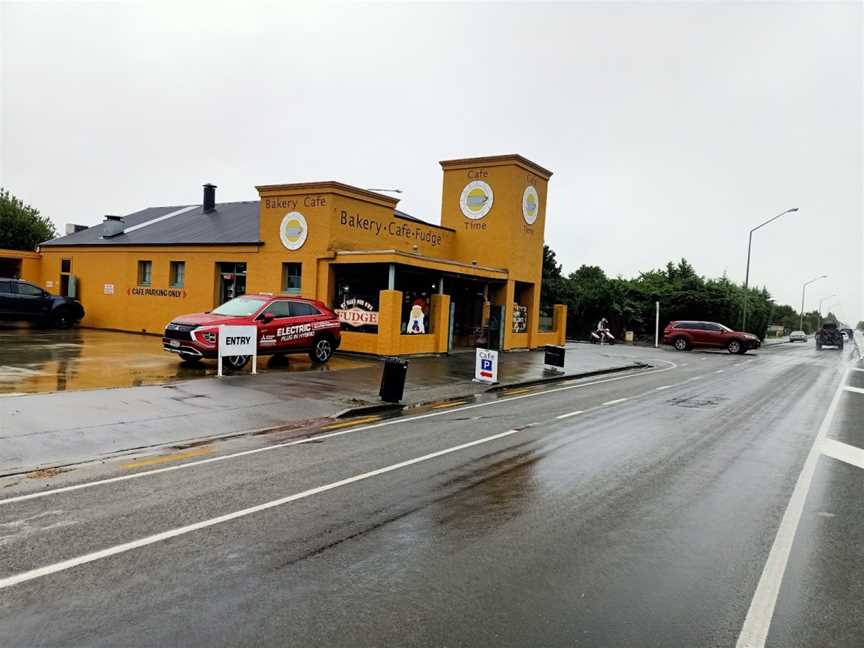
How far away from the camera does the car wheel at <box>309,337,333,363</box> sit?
17.7m

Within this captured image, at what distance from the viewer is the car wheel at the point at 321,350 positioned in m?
17.7

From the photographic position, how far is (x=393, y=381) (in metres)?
12.5

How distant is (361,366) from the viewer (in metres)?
17.9

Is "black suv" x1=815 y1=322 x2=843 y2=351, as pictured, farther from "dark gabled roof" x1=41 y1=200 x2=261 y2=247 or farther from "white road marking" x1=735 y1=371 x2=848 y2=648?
"white road marking" x1=735 y1=371 x2=848 y2=648

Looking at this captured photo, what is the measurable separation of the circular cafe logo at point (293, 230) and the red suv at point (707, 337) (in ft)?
78.6

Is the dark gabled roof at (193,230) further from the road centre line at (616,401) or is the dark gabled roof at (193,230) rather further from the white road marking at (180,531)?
the white road marking at (180,531)

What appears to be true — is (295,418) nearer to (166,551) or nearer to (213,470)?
(213,470)

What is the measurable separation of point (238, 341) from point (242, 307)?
1908mm

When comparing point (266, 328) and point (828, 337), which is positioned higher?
point (828, 337)

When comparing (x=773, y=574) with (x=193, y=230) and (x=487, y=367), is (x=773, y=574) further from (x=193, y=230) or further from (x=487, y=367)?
(x=193, y=230)

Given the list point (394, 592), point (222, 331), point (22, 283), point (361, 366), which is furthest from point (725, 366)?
point (22, 283)

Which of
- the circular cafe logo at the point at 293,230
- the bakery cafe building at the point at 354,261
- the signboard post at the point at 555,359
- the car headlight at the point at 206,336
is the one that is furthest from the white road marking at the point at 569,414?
the circular cafe logo at the point at 293,230

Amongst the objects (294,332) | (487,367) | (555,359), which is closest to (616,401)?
(487,367)

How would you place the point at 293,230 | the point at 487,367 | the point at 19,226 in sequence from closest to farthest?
the point at 487,367 → the point at 293,230 → the point at 19,226
